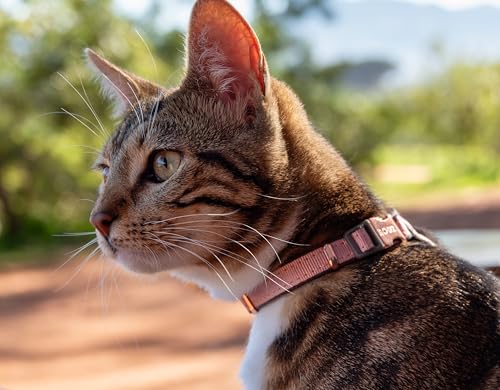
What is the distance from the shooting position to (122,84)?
1.63 metres

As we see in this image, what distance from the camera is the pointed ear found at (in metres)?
1.60

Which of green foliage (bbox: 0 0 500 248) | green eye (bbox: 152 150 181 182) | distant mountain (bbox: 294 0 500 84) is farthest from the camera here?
distant mountain (bbox: 294 0 500 84)

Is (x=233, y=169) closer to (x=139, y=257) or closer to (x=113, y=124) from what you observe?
(x=139, y=257)

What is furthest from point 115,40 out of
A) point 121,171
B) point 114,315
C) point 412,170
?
point 412,170

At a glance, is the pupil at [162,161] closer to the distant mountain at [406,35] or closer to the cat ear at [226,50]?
the cat ear at [226,50]

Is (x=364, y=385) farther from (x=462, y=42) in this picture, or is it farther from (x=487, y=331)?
(x=462, y=42)

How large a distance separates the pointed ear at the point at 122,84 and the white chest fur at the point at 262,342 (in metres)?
0.60

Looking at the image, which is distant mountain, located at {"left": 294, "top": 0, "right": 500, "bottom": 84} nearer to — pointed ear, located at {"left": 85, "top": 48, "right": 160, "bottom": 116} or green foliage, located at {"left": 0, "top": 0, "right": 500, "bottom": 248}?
green foliage, located at {"left": 0, "top": 0, "right": 500, "bottom": 248}

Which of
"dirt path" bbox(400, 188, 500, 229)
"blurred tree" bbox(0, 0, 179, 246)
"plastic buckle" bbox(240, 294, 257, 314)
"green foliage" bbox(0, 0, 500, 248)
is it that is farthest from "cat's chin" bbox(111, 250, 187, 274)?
"blurred tree" bbox(0, 0, 179, 246)

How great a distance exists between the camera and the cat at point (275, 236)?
1.13 metres

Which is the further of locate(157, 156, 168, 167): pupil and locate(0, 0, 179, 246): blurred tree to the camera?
locate(0, 0, 179, 246): blurred tree

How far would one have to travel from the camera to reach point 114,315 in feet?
15.9

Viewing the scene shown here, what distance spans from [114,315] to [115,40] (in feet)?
10.7

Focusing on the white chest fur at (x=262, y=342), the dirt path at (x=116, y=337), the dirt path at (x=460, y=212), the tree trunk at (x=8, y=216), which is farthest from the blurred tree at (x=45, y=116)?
the white chest fur at (x=262, y=342)
